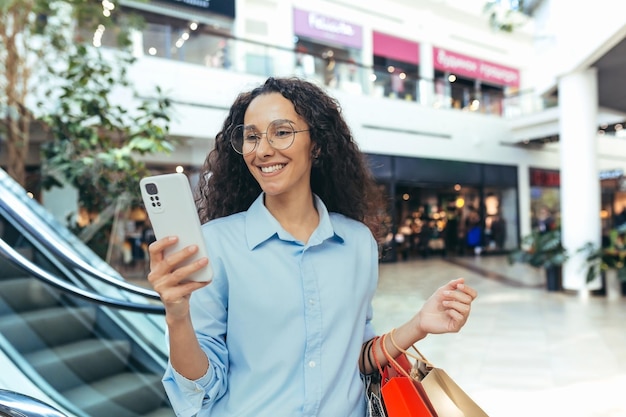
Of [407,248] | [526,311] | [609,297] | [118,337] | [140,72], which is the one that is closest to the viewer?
[118,337]

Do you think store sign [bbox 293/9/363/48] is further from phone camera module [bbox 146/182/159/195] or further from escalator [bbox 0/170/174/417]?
phone camera module [bbox 146/182/159/195]

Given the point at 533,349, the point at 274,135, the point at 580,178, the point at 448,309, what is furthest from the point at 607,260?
the point at 274,135

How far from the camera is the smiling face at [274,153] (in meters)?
1.14

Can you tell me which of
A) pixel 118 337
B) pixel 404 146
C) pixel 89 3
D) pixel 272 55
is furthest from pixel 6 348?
pixel 404 146

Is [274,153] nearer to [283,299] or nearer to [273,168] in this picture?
[273,168]

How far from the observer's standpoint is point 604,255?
805 centimetres

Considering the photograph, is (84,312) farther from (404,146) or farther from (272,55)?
(404,146)

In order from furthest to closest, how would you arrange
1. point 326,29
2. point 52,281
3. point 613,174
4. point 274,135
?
point 613,174 → point 326,29 → point 52,281 → point 274,135

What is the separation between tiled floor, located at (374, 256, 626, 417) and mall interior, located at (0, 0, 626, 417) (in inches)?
1.0

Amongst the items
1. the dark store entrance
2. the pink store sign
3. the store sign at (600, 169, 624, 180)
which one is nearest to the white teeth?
the dark store entrance

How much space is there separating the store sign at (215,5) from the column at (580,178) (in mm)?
7647

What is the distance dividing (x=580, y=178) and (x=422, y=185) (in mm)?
6745

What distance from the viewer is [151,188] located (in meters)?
0.87

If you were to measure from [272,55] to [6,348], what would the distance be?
382 inches
